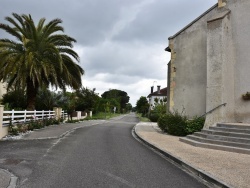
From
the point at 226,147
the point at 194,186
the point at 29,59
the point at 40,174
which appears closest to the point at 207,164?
the point at 194,186

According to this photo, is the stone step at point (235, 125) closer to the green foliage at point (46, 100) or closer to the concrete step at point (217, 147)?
the concrete step at point (217, 147)

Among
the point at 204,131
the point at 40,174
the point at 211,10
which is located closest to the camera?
the point at 40,174

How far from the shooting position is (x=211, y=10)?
16.3 metres

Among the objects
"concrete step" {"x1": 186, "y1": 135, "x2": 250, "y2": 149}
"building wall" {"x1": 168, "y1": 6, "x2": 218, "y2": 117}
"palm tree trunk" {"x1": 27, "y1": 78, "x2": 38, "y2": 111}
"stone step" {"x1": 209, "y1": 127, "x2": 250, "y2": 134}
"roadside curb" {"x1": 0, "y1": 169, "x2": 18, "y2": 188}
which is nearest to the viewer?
"roadside curb" {"x1": 0, "y1": 169, "x2": 18, "y2": 188}

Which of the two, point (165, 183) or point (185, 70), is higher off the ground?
point (185, 70)

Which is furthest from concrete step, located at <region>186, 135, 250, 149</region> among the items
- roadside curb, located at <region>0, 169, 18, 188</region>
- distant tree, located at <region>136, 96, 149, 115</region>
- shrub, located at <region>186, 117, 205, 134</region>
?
distant tree, located at <region>136, 96, 149, 115</region>

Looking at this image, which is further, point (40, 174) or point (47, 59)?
point (47, 59)

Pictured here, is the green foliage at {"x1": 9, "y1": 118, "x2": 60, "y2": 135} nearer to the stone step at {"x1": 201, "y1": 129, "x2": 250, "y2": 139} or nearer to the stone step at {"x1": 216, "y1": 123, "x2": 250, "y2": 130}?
the stone step at {"x1": 201, "y1": 129, "x2": 250, "y2": 139}

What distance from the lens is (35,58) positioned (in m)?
19.1

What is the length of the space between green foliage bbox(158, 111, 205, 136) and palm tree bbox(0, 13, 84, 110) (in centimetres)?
815

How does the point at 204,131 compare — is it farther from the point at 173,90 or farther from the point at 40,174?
the point at 40,174

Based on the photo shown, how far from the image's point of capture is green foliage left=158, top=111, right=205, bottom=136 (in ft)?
48.2

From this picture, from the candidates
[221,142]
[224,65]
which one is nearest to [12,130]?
[221,142]

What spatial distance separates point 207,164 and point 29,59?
1397 centimetres
